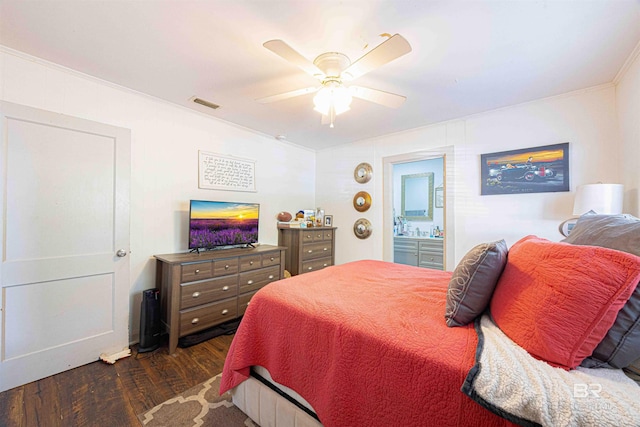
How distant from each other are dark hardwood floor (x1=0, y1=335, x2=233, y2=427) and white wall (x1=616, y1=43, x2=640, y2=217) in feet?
11.8

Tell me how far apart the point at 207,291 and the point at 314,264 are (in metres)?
1.74

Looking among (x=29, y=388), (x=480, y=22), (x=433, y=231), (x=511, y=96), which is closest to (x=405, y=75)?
(x=480, y=22)

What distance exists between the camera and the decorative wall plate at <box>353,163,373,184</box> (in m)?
3.87

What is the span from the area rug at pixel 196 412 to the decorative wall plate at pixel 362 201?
2.88 m

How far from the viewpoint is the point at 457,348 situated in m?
0.95

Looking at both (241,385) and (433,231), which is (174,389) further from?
(433,231)

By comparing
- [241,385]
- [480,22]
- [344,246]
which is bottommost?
[241,385]

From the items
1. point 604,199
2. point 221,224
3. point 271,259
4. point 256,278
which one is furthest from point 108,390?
point 604,199

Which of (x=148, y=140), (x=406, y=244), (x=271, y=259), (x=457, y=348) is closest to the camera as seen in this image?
(x=457, y=348)

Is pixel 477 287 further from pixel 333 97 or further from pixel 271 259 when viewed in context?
pixel 271 259

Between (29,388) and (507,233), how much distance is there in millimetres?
4405

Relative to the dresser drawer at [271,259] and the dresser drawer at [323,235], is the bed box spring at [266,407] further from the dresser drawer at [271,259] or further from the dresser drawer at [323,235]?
the dresser drawer at [323,235]

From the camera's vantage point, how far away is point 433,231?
4.76m

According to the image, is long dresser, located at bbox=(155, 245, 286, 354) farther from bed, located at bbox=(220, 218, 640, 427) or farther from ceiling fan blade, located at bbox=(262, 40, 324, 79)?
ceiling fan blade, located at bbox=(262, 40, 324, 79)
